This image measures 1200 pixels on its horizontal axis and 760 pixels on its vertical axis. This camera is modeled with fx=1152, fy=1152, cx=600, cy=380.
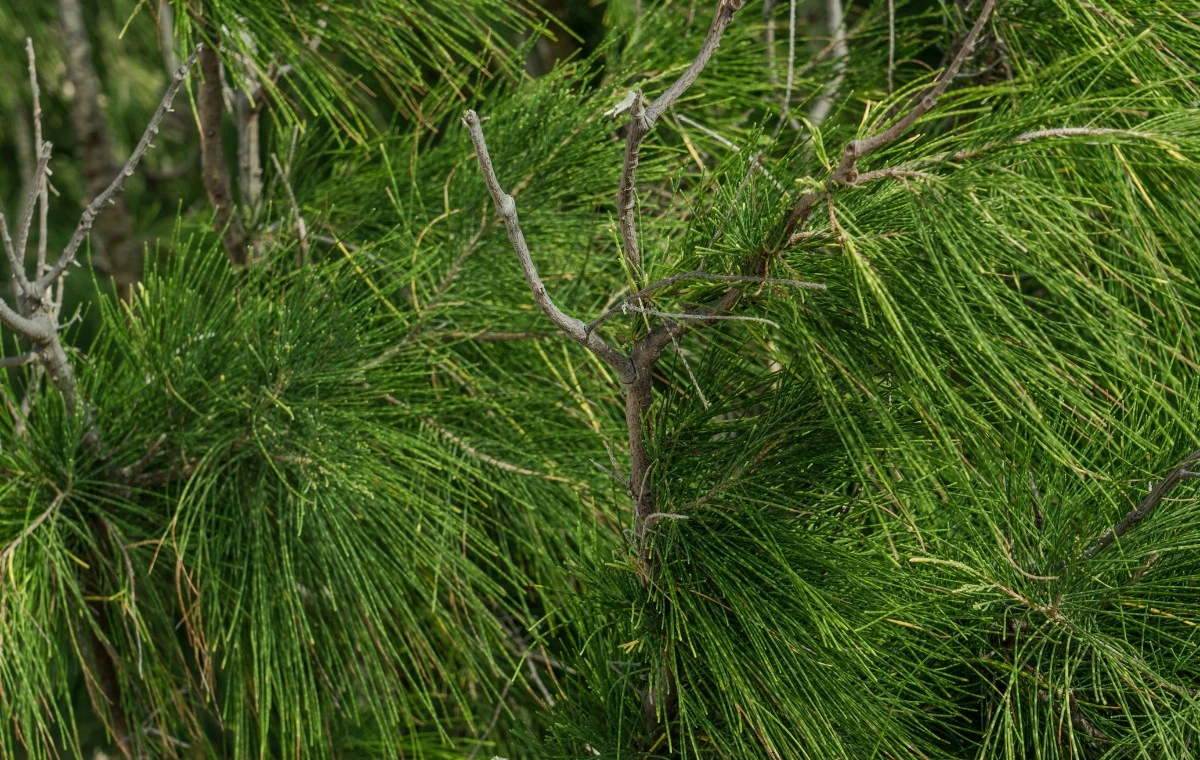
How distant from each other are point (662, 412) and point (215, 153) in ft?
1.97

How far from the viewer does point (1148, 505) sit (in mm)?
488

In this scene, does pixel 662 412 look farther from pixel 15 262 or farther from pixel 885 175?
pixel 15 262

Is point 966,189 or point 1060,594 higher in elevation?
point 966,189

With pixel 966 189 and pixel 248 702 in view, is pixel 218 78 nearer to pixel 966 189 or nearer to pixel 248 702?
pixel 248 702

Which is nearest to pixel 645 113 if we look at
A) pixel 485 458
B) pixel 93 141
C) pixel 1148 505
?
pixel 1148 505

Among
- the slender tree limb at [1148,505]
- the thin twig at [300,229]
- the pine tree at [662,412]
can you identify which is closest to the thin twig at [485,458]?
the pine tree at [662,412]

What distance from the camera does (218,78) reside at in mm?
928

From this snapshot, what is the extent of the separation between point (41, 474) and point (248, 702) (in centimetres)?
22

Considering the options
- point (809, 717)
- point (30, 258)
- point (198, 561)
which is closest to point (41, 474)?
point (198, 561)

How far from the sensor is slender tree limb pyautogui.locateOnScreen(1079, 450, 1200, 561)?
454 millimetres

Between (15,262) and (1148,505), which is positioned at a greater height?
(15,262)

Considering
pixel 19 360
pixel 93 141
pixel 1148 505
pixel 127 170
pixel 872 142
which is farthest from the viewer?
pixel 93 141

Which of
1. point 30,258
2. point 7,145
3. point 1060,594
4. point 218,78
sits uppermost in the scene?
point 218,78

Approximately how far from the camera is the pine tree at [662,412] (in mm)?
419
